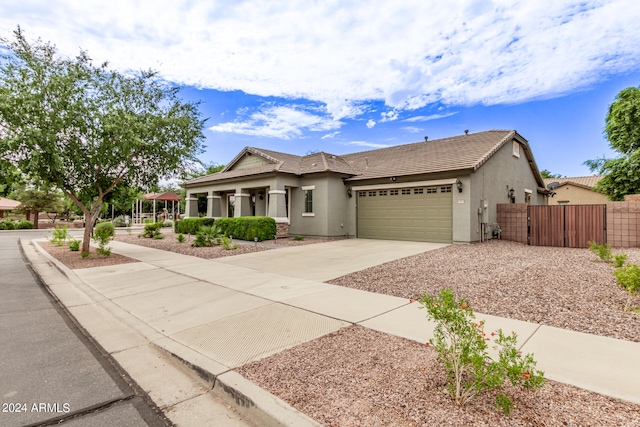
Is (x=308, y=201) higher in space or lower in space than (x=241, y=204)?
higher

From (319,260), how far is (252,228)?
652cm

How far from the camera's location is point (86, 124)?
10.9 m

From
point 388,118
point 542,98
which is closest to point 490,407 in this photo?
point 542,98

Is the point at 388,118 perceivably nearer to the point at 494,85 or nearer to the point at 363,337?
the point at 494,85

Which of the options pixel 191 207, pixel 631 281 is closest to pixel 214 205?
pixel 191 207

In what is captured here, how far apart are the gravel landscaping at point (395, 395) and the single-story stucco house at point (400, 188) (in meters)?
11.4

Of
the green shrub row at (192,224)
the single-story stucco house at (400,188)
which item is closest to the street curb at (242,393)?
the single-story stucco house at (400,188)

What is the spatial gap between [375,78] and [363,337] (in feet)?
53.3

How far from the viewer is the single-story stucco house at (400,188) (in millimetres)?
13797

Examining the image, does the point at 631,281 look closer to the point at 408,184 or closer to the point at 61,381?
the point at 61,381

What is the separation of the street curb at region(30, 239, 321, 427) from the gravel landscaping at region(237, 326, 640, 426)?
3.5 inches

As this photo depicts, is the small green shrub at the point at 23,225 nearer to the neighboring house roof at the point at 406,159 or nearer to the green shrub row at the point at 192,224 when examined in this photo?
the green shrub row at the point at 192,224

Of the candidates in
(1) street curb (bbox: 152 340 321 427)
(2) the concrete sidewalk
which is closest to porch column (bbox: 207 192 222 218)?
(2) the concrete sidewalk

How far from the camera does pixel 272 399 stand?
261 cm
